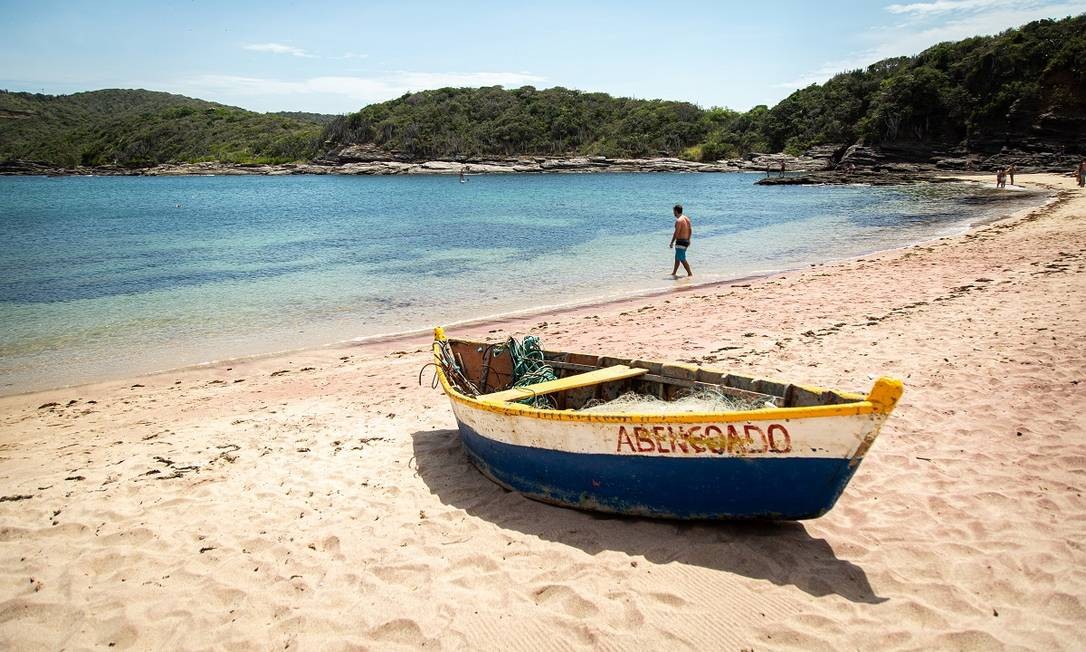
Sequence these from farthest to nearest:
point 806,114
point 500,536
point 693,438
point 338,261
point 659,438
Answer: point 806,114 → point 338,261 → point 500,536 → point 659,438 → point 693,438

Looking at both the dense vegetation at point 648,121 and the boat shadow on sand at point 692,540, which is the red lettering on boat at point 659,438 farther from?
the dense vegetation at point 648,121

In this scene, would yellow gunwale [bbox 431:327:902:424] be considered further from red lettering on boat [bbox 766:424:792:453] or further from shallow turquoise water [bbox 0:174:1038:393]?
shallow turquoise water [bbox 0:174:1038:393]

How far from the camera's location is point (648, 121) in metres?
112

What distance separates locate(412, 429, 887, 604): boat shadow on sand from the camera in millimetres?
4246

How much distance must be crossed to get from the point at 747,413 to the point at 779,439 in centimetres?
27

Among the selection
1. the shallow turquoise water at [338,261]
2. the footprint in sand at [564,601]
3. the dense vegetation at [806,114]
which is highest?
the dense vegetation at [806,114]

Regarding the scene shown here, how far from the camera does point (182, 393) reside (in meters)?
9.51

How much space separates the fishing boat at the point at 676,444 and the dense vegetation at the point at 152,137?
12323 cm

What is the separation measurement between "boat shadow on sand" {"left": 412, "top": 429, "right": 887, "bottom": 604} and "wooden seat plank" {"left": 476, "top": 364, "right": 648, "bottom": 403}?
816 mm

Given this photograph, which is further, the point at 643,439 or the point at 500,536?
the point at 500,536

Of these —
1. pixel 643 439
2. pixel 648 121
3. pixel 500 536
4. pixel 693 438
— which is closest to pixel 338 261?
pixel 500 536

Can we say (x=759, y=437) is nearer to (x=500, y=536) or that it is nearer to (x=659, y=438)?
(x=659, y=438)

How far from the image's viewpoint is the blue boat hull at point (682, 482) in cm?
427

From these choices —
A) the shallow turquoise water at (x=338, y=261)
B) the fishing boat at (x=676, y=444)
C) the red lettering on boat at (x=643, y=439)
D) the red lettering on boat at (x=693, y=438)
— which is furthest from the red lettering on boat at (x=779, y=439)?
the shallow turquoise water at (x=338, y=261)
